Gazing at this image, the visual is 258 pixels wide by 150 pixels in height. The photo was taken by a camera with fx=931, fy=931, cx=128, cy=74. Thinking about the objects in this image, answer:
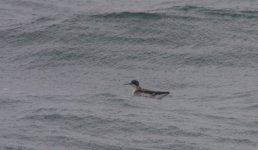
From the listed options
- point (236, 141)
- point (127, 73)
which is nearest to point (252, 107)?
point (236, 141)

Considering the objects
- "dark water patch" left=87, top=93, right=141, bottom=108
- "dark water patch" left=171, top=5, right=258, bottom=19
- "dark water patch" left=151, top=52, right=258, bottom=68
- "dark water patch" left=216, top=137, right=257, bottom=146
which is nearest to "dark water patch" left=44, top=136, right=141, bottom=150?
"dark water patch" left=216, top=137, right=257, bottom=146

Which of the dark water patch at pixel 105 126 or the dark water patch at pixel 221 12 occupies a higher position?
the dark water patch at pixel 221 12

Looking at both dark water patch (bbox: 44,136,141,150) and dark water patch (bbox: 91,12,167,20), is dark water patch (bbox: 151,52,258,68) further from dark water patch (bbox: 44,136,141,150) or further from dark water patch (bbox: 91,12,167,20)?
dark water patch (bbox: 44,136,141,150)

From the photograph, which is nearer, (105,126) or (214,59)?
(105,126)

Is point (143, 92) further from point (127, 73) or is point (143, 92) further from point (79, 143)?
point (79, 143)

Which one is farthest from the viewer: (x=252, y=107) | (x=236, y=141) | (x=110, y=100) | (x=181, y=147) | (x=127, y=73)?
(x=127, y=73)

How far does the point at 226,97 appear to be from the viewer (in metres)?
23.0

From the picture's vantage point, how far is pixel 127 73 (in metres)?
26.0

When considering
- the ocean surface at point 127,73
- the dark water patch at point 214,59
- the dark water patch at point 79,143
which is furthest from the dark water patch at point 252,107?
the dark water patch at point 79,143

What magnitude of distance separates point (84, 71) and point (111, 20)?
158 inches

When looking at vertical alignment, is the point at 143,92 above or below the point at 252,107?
below

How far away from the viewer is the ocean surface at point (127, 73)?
19156 mm

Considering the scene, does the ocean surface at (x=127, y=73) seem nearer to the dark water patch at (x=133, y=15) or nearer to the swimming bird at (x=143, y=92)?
the dark water patch at (x=133, y=15)

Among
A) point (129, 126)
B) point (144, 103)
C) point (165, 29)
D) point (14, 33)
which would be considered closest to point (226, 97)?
point (144, 103)
